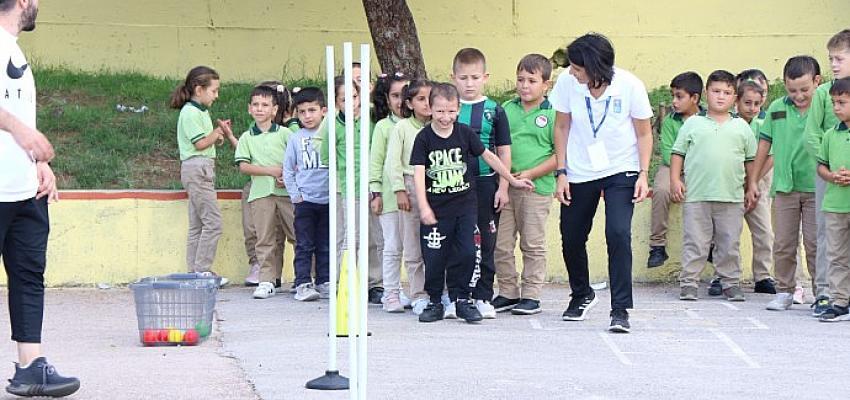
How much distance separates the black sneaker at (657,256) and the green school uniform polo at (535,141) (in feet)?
6.47

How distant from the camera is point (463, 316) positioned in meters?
8.75

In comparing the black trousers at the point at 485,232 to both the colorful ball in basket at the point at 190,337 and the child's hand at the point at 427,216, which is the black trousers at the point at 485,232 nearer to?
the child's hand at the point at 427,216

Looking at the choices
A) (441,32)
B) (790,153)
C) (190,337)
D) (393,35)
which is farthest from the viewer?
(441,32)

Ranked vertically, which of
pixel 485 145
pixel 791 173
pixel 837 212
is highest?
pixel 485 145

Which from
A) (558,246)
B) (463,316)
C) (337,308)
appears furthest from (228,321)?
(558,246)

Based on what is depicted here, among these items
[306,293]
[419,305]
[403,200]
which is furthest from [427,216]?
[306,293]

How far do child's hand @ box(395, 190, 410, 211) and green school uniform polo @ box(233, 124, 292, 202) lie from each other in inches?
68.2

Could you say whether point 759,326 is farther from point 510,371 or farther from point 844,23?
point 844,23

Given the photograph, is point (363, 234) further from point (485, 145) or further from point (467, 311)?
point (485, 145)

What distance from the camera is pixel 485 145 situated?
898 cm

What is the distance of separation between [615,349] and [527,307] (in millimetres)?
1573

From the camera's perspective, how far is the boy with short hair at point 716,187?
33.0 feet

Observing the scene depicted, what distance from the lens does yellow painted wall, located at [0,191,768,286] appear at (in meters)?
10.6

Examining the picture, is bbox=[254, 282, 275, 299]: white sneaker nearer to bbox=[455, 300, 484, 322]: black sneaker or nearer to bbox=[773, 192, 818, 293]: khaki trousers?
bbox=[455, 300, 484, 322]: black sneaker
